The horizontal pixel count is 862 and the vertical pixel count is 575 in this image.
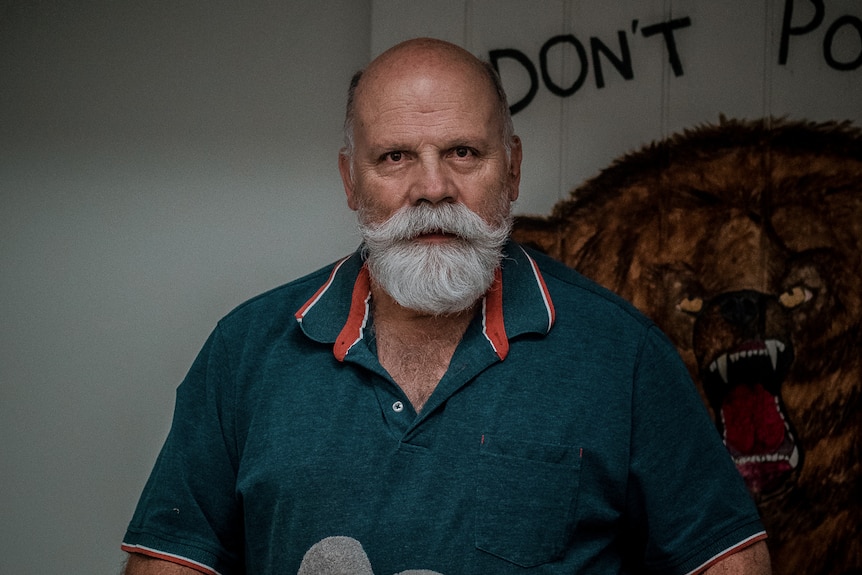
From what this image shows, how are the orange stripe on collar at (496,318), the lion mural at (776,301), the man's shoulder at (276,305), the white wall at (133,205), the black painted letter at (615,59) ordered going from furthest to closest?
the white wall at (133,205), the black painted letter at (615,59), the lion mural at (776,301), the man's shoulder at (276,305), the orange stripe on collar at (496,318)

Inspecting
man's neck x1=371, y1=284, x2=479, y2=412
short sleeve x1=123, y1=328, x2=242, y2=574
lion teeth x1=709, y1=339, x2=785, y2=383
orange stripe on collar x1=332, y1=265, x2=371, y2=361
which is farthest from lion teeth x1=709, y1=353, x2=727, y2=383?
short sleeve x1=123, y1=328, x2=242, y2=574

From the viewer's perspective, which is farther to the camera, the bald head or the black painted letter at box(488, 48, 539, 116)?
the black painted letter at box(488, 48, 539, 116)

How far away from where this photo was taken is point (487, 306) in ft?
5.61

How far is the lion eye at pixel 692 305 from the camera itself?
2256mm

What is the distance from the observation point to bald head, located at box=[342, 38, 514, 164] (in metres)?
1.69

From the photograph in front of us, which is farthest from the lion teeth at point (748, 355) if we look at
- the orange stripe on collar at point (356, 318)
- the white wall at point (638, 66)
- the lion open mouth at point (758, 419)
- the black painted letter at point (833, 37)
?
the orange stripe on collar at point (356, 318)

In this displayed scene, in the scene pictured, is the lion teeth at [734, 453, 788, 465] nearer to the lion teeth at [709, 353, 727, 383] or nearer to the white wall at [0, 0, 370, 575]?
the lion teeth at [709, 353, 727, 383]

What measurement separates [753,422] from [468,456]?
104 cm

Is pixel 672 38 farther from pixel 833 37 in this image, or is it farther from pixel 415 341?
pixel 415 341

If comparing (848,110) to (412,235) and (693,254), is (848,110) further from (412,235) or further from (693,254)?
(412,235)

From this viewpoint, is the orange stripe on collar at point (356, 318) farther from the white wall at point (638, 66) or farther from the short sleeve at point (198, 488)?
the white wall at point (638, 66)

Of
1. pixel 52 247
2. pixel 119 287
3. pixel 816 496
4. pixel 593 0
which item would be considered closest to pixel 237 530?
pixel 119 287

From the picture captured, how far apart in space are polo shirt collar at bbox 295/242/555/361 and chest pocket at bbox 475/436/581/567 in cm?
19

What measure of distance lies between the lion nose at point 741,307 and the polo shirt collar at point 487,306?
0.72 m
